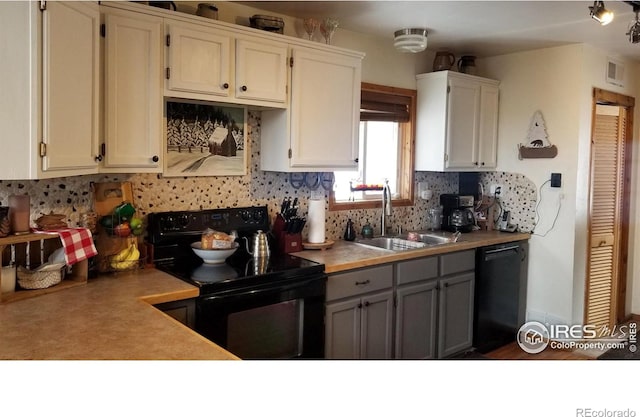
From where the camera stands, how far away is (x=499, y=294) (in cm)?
386

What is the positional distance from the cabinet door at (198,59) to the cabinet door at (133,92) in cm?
A: 7

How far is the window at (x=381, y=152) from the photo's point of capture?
146 inches

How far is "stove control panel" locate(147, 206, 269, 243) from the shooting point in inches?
106

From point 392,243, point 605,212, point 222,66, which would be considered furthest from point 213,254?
point 605,212

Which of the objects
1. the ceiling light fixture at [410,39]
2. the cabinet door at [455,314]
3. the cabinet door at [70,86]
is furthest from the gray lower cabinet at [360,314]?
the ceiling light fixture at [410,39]

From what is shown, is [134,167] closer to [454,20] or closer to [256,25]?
[256,25]

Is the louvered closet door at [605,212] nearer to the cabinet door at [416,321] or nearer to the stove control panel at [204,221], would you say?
the cabinet door at [416,321]

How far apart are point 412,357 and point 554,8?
2285mm

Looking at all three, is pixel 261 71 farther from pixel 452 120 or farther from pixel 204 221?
pixel 452 120

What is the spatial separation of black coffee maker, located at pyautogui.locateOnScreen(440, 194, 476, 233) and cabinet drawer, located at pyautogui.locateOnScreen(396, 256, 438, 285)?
0.88 m

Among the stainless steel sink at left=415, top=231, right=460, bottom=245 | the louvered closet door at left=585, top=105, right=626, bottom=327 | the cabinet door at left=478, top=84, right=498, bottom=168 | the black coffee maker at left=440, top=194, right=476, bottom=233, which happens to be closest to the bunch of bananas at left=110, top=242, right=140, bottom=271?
the stainless steel sink at left=415, top=231, right=460, bottom=245

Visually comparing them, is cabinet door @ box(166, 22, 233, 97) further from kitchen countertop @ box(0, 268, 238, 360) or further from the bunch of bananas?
kitchen countertop @ box(0, 268, 238, 360)

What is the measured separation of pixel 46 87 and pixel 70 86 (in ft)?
0.46

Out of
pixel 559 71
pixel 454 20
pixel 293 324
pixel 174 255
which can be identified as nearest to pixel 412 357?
pixel 293 324
